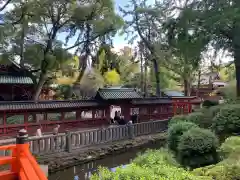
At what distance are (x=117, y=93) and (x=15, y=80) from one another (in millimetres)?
9792

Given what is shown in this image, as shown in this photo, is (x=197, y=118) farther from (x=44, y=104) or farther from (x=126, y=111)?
(x=44, y=104)

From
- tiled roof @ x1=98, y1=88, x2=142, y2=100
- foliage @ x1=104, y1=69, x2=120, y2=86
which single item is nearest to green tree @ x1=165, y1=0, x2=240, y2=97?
tiled roof @ x1=98, y1=88, x2=142, y2=100

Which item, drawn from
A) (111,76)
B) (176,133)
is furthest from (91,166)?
(111,76)

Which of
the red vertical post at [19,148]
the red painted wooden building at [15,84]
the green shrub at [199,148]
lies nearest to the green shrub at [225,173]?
the green shrub at [199,148]

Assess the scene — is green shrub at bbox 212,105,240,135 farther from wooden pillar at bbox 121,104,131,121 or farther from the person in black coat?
the person in black coat

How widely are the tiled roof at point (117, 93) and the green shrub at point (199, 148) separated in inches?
445

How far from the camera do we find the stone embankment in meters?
11.9

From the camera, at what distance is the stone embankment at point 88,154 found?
1195 cm

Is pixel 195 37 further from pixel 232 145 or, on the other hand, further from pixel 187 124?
pixel 232 145

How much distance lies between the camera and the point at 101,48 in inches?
1077

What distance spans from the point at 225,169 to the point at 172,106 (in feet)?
67.4

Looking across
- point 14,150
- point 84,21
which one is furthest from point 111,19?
point 14,150

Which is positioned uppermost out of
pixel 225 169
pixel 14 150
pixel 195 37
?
pixel 195 37

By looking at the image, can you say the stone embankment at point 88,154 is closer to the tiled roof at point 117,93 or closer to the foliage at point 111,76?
the tiled roof at point 117,93
